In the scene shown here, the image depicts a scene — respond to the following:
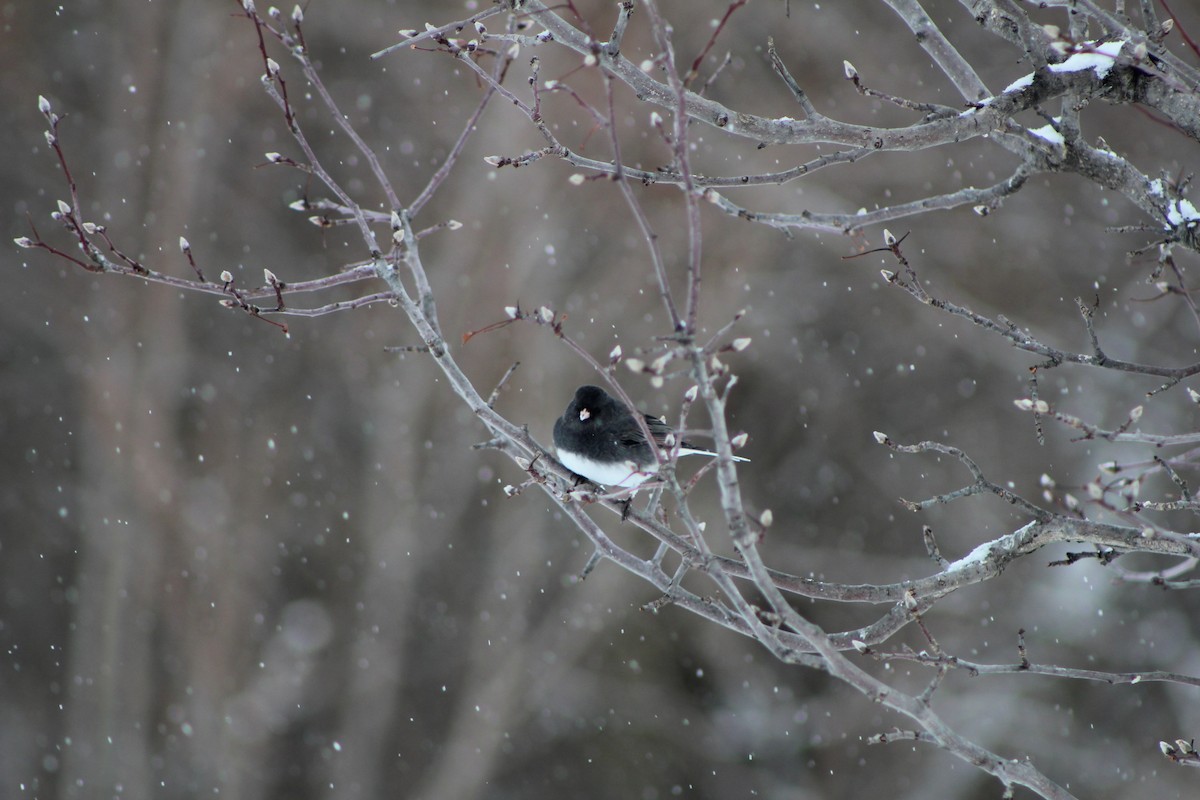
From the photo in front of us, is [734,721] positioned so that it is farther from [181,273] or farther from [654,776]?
[181,273]

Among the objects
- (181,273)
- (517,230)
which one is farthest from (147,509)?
(517,230)

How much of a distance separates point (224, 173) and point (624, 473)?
660 cm

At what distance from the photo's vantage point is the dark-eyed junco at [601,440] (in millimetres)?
3340

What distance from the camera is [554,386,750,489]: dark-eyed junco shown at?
3340 millimetres

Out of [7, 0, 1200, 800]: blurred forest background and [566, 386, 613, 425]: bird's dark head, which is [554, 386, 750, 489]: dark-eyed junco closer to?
[566, 386, 613, 425]: bird's dark head

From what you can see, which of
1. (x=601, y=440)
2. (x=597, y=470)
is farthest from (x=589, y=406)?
(x=597, y=470)

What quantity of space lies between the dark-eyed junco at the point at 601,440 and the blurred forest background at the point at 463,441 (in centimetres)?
445

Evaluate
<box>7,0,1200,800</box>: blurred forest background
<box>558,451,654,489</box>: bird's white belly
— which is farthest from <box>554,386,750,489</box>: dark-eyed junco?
<box>7,0,1200,800</box>: blurred forest background

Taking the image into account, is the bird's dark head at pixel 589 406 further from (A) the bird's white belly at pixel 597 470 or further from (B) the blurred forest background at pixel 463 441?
(B) the blurred forest background at pixel 463 441

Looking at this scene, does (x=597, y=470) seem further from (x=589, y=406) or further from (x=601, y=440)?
(x=589, y=406)

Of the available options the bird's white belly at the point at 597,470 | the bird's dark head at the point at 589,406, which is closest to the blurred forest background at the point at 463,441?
the bird's dark head at the point at 589,406

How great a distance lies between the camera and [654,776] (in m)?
8.60

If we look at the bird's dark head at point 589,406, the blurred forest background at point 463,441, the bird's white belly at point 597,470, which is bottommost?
the blurred forest background at point 463,441

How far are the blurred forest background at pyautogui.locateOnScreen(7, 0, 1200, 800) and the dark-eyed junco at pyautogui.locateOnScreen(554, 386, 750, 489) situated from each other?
445 cm
